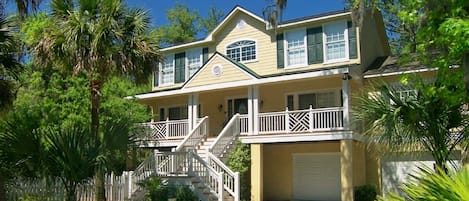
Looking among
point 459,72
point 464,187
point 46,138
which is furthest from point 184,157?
point 464,187

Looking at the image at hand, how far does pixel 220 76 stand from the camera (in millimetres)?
22328

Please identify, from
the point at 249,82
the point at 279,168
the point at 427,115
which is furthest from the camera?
the point at 279,168

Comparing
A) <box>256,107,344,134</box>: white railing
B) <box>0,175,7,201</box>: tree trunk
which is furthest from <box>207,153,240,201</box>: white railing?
<box>0,175,7,201</box>: tree trunk

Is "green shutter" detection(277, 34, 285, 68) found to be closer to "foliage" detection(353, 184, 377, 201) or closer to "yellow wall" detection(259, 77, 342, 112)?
"yellow wall" detection(259, 77, 342, 112)

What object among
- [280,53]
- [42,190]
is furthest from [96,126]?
[280,53]

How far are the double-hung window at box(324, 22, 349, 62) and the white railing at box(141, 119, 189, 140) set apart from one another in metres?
7.15

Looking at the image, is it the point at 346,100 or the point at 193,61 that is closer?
the point at 346,100

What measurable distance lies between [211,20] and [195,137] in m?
29.6

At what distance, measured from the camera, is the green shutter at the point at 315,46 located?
2228 cm

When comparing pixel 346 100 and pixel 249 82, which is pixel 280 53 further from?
pixel 346 100

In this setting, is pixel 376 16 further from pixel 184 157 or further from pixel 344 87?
pixel 184 157

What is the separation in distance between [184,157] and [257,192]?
3.20m

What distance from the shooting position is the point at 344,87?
19.1 metres

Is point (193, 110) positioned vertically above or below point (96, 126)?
above
